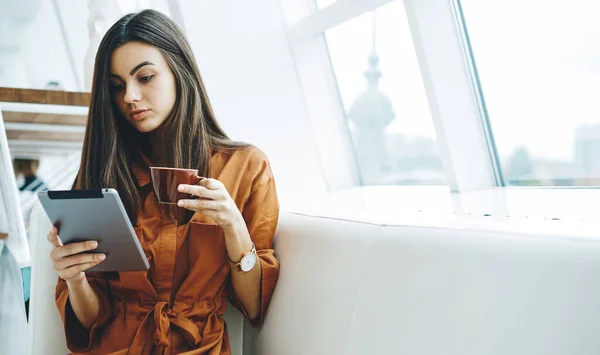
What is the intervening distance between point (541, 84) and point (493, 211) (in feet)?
2.58

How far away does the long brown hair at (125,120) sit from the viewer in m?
1.63

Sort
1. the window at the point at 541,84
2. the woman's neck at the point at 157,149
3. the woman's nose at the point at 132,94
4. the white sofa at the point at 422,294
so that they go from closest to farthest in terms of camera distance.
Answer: the white sofa at the point at 422,294
the woman's nose at the point at 132,94
the woman's neck at the point at 157,149
the window at the point at 541,84

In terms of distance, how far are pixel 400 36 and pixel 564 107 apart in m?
0.92

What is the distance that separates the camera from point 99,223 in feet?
4.29

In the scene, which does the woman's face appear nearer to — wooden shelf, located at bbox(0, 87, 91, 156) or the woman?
the woman

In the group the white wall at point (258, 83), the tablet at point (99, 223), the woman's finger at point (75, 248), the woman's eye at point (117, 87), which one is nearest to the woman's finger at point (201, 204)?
the tablet at point (99, 223)

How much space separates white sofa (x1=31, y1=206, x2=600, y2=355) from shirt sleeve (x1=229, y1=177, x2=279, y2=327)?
3cm

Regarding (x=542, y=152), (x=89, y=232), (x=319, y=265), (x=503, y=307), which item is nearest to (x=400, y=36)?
(x=542, y=152)

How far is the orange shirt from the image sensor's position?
1505mm

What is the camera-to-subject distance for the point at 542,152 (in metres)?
2.12

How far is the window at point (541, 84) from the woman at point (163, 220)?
1.02 m

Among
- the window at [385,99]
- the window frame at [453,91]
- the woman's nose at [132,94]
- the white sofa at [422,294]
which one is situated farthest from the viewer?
the window at [385,99]

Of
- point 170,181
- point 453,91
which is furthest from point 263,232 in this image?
point 453,91

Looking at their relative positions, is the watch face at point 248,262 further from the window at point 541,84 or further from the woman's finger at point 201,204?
the window at point 541,84
